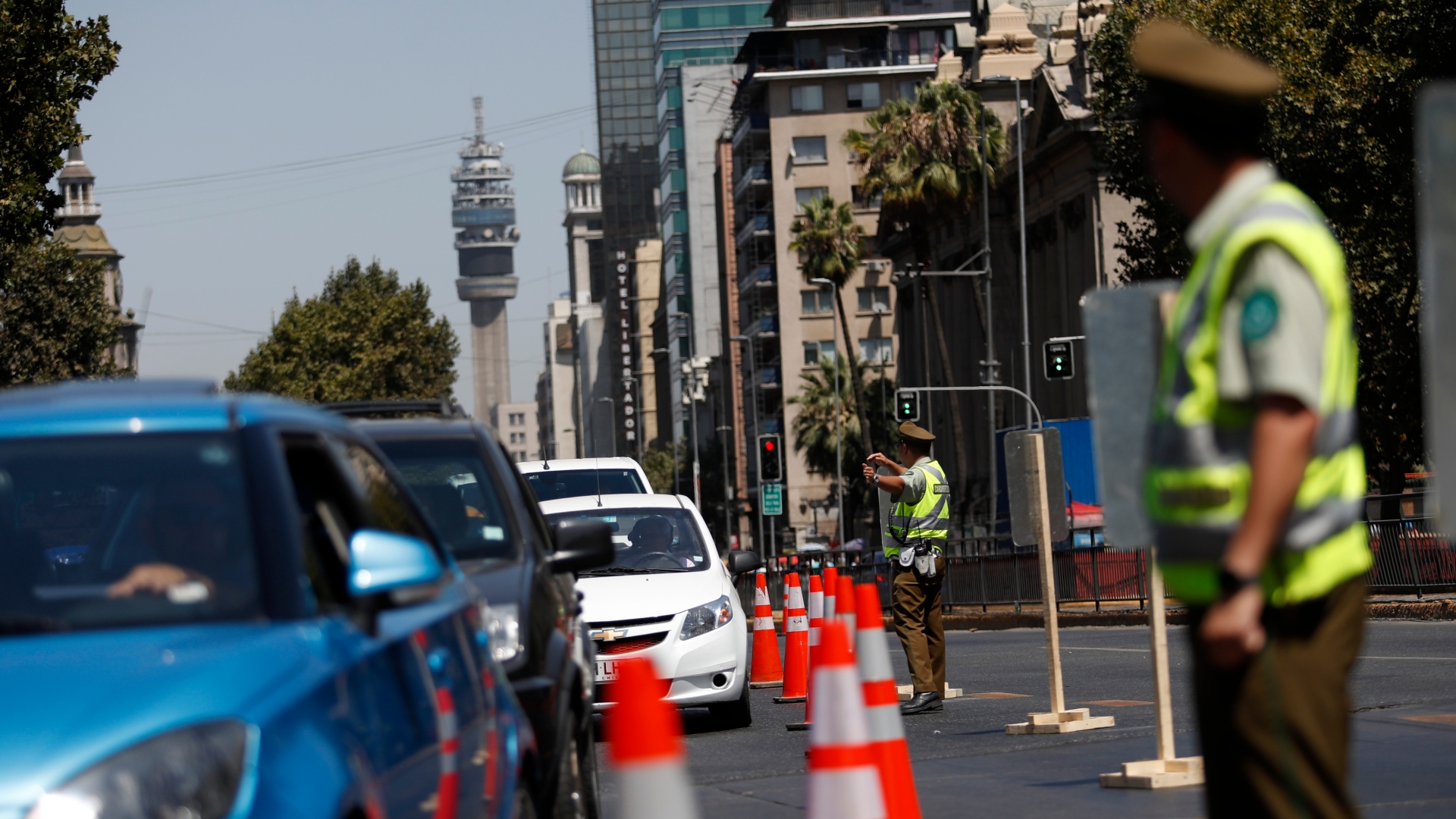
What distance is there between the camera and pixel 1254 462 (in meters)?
3.28

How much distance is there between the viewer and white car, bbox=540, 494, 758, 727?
12633 mm

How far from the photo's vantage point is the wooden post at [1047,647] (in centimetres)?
1106

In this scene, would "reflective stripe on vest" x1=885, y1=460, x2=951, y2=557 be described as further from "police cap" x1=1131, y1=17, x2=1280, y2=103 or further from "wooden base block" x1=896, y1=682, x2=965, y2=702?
"police cap" x1=1131, y1=17, x2=1280, y2=103

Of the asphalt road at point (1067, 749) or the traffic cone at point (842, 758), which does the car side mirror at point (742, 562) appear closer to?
the asphalt road at point (1067, 749)

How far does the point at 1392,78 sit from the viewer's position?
3238 centimetres

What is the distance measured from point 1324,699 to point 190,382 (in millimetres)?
3007

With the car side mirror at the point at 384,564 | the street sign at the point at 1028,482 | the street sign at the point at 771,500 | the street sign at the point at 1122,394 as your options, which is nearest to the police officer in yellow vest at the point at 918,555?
the street sign at the point at 1028,482

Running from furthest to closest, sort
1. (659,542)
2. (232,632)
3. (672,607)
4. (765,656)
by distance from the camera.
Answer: (765,656), (659,542), (672,607), (232,632)

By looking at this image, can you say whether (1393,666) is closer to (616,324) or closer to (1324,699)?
(1324,699)

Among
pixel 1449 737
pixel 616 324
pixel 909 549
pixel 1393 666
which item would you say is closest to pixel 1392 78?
pixel 1393 666

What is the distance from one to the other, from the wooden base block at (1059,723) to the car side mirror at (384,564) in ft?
24.6

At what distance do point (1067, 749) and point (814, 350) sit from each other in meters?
95.5

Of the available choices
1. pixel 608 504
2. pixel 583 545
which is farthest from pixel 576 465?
pixel 583 545

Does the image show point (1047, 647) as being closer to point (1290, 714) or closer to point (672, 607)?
point (672, 607)
